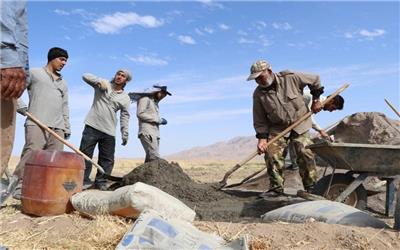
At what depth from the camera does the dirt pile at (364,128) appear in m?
8.15

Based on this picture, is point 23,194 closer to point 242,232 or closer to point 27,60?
point 27,60

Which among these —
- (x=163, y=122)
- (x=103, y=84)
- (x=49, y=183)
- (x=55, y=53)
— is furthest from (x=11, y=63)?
(x=163, y=122)

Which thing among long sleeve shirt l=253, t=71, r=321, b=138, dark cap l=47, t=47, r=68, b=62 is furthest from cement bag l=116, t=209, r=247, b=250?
dark cap l=47, t=47, r=68, b=62

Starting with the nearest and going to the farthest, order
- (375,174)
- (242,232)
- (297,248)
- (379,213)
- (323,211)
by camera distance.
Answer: (297,248) → (242,232) → (323,211) → (375,174) → (379,213)

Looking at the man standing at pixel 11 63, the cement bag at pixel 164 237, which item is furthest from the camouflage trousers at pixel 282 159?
the man standing at pixel 11 63

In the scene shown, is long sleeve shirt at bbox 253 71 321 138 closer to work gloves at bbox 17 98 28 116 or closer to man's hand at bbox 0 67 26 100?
work gloves at bbox 17 98 28 116

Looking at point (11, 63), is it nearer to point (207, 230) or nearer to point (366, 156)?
point (207, 230)

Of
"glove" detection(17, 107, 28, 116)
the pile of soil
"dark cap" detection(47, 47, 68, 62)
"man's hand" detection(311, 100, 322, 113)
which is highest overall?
"dark cap" detection(47, 47, 68, 62)

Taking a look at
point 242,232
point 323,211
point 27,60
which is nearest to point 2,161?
point 27,60

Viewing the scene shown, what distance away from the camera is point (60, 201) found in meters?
4.46

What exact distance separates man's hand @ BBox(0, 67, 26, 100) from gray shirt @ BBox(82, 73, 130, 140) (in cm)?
374

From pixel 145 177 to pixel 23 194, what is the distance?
1.68 m

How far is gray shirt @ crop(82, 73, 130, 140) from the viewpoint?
6.74 meters

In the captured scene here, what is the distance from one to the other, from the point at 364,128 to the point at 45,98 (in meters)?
5.45
